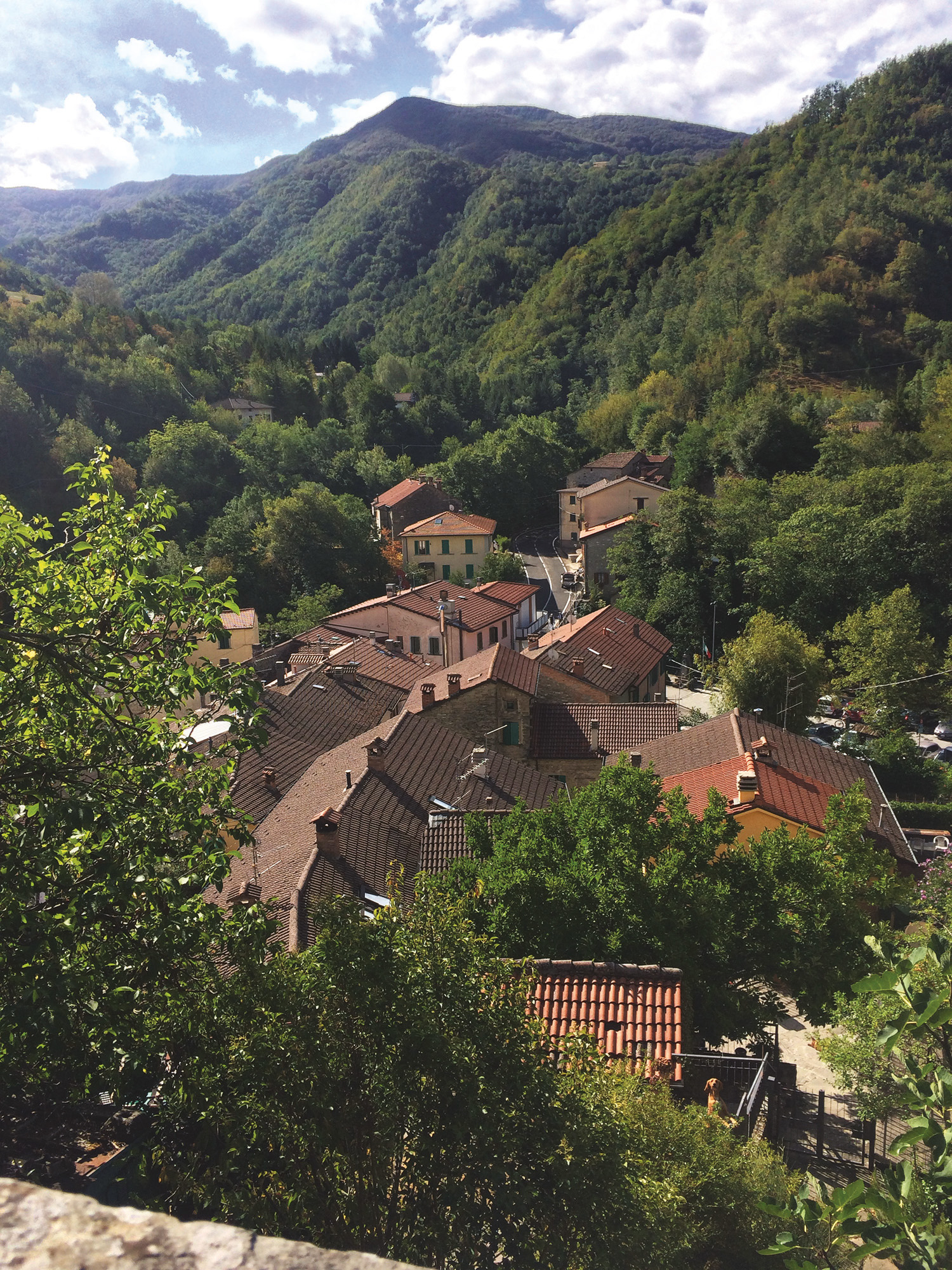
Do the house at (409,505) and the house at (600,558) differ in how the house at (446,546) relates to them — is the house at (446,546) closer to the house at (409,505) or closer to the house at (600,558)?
the house at (409,505)

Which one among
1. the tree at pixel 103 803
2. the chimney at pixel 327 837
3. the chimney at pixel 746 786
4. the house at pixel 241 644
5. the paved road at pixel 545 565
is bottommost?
the paved road at pixel 545 565

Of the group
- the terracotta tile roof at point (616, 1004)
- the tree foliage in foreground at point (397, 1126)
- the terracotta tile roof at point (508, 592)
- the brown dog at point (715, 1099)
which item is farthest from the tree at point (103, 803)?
the terracotta tile roof at point (508, 592)

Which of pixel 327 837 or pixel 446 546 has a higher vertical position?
pixel 327 837

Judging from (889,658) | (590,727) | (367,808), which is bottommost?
(889,658)

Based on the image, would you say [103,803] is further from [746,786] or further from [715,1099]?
[746,786]

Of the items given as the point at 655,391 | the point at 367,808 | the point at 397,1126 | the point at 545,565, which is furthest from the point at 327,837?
the point at 655,391

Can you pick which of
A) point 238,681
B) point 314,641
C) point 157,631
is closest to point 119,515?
point 157,631

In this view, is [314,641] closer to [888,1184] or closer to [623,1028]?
[623,1028]

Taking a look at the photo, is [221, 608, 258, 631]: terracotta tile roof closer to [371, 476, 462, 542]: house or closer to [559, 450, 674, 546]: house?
[371, 476, 462, 542]: house
